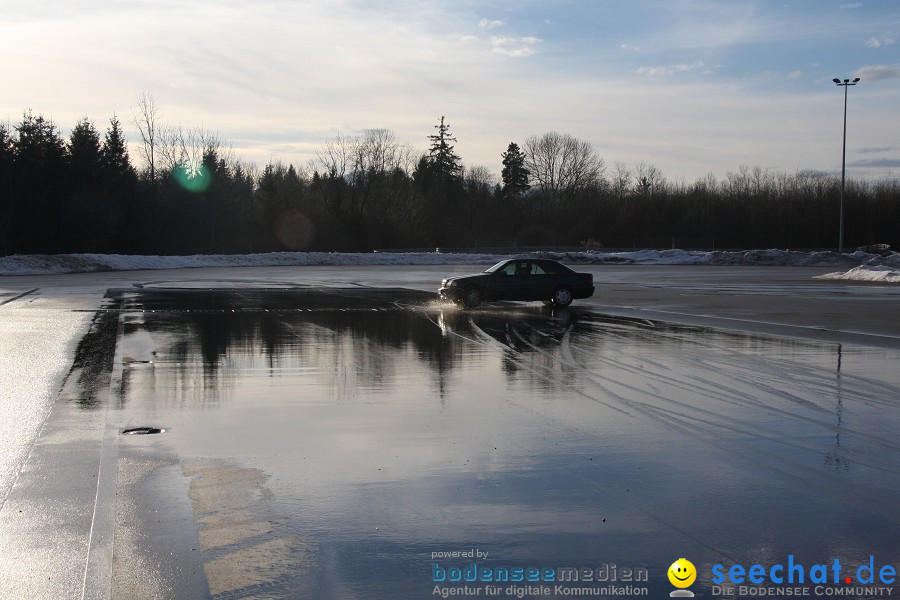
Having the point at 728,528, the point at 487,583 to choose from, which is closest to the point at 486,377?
the point at 728,528

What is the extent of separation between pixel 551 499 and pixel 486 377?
5.81 meters

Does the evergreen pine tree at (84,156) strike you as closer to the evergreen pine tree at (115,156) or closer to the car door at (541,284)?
the evergreen pine tree at (115,156)

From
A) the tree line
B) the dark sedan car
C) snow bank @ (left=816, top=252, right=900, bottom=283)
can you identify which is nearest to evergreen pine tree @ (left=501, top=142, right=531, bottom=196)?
the tree line

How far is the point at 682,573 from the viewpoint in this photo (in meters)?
5.06

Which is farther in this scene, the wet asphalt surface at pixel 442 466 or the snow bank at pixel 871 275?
the snow bank at pixel 871 275

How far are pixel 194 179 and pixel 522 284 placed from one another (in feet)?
221

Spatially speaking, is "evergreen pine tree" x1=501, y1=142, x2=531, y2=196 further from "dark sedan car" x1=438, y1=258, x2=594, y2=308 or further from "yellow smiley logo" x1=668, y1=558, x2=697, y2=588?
"yellow smiley logo" x1=668, y1=558, x2=697, y2=588

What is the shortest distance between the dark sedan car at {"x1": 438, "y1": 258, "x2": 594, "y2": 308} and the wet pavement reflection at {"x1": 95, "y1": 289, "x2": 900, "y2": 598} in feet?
30.5

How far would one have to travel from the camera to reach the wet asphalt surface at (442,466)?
5.32m

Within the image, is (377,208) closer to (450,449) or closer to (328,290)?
(328,290)

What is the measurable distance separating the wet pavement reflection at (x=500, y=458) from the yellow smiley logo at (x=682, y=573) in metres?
0.07

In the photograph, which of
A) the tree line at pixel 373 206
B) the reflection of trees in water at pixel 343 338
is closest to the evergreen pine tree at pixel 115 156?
the tree line at pixel 373 206

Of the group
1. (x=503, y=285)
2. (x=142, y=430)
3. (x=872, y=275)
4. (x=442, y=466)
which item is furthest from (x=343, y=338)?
(x=872, y=275)

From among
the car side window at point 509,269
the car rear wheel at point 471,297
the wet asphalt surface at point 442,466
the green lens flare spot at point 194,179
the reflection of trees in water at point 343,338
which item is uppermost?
the green lens flare spot at point 194,179
